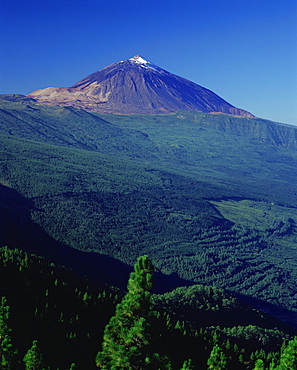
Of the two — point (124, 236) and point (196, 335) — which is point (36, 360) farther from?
point (124, 236)

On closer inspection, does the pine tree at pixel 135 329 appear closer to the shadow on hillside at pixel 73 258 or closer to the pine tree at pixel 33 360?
the pine tree at pixel 33 360

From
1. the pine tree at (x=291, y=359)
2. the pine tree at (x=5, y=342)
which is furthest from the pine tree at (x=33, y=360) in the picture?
the pine tree at (x=291, y=359)

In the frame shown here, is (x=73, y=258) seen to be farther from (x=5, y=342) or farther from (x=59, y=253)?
(x=5, y=342)

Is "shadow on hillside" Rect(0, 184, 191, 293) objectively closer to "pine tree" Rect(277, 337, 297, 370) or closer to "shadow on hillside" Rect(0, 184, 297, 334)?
"shadow on hillside" Rect(0, 184, 297, 334)

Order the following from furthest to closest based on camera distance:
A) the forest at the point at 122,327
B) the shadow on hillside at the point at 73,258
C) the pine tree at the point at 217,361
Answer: the shadow on hillside at the point at 73,258
the pine tree at the point at 217,361
the forest at the point at 122,327

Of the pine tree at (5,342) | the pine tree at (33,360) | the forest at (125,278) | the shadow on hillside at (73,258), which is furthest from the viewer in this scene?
the shadow on hillside at (73,258)

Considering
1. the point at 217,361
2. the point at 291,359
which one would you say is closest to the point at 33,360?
the point at 217,361
